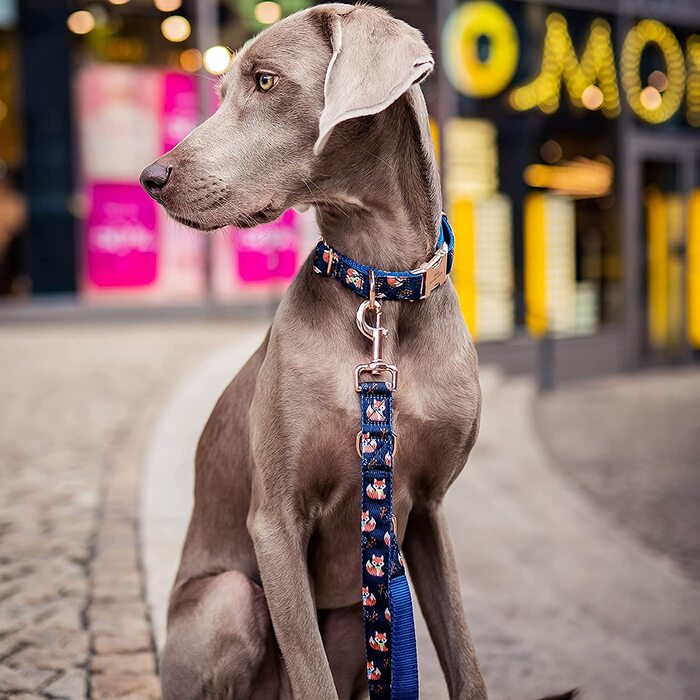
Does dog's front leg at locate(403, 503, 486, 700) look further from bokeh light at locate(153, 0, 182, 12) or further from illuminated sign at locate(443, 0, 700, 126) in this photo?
bokeh light at locate(153, 0, 182, 12)

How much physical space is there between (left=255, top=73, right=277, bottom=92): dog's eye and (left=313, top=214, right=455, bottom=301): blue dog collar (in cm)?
35

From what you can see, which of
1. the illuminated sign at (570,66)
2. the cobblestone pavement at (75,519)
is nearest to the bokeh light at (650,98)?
the illuminated sign at (570,66)

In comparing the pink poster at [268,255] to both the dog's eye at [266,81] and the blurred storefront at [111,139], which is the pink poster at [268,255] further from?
the dog's eye at [266,81]

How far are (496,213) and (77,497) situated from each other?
6.63 m

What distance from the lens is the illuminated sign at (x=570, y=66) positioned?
30.8ft

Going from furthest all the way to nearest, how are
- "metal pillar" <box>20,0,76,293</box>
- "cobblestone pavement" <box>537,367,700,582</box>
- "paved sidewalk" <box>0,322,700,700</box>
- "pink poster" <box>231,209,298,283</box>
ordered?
"pink poster" <box>231,209,298,283</box>
"metal pillar" <box>20,0,76,293</box>
"cobblestone pavement" <box>537,367,700,582</box>
"paved sidewalk" <box>0,322,700,700</box>

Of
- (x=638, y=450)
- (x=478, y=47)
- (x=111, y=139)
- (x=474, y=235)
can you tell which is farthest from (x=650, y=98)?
(x=111, y=139)

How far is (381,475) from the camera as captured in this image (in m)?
1.76

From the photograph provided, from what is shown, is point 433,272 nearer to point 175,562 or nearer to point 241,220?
point 241,220

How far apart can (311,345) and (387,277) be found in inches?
8.1

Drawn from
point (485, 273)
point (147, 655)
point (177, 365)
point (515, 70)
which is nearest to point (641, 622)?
point (147, 655)

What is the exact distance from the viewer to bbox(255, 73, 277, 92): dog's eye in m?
1.82

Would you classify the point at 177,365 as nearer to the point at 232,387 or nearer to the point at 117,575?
the point at 117,575

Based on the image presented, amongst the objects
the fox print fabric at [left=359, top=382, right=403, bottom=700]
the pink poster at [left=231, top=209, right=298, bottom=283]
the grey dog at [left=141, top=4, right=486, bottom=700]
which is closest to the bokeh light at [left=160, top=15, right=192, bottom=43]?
the pink poster at [left=231, top=209, right=298, bottom=283]
